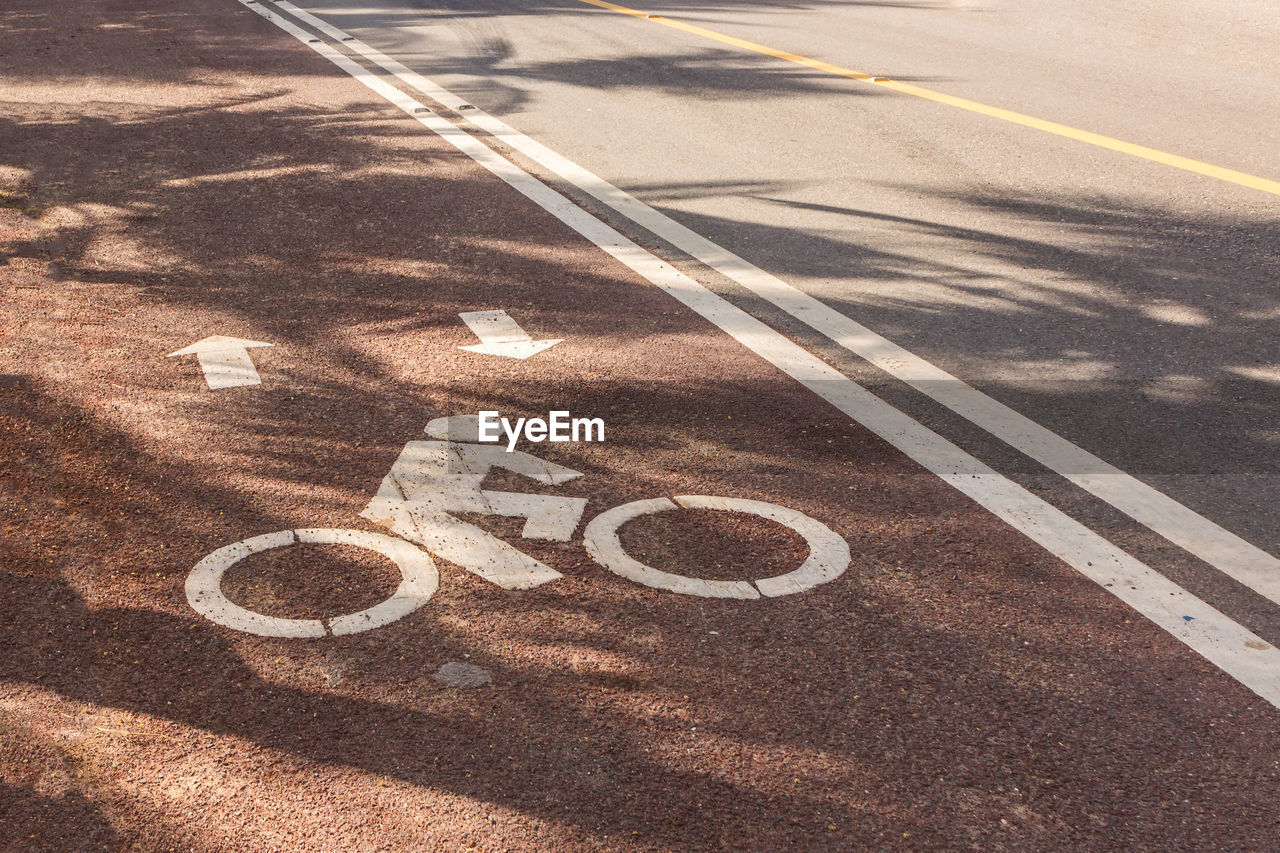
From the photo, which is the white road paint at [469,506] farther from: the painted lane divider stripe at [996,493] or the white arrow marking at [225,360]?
the painted lane divider stripe at [996,493]

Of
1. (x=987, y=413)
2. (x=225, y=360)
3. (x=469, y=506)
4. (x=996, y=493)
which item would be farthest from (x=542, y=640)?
(x=225, y=360)

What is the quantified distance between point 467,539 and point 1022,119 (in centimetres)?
Answer: 839

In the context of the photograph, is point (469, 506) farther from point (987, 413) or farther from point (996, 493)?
point (987, 413)

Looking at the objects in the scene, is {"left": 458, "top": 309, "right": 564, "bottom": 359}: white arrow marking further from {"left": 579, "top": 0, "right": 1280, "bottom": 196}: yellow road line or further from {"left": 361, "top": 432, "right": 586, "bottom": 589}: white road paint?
{"left": 579, "top": 0, "right": 1280, "bottom": 196}: yellow road line

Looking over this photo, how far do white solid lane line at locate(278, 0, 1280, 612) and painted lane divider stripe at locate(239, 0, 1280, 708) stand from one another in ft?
0.80

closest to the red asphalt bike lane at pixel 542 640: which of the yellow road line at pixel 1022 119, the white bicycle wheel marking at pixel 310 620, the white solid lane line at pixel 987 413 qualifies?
the white bicycle wheel marking at pixel 310 620

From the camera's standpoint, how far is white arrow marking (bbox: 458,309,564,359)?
5426 millimetres

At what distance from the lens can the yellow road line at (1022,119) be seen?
8625mm

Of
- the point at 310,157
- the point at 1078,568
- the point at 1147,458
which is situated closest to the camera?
the point at 1078,568

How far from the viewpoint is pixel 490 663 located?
10.6ft

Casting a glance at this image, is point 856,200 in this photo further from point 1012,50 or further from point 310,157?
point 1012,50

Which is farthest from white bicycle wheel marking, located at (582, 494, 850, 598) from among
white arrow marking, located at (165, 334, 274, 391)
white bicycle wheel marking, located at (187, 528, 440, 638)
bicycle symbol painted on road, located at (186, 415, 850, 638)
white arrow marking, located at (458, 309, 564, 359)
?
white arrow marking, located at (165, 334, 274, 391)

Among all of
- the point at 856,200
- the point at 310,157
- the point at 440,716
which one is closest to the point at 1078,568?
the point at 440,716

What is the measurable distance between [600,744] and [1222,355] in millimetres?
3990
